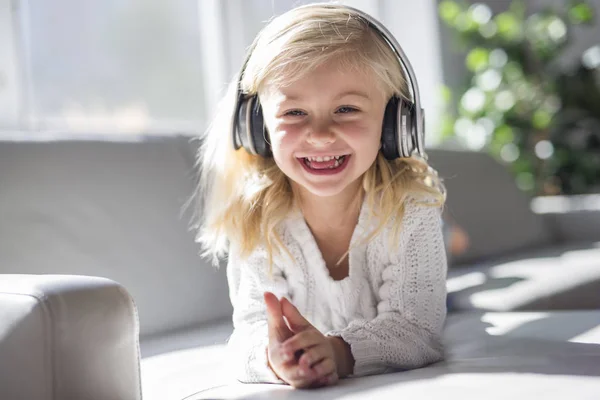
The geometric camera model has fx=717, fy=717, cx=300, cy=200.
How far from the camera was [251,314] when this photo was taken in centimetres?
125

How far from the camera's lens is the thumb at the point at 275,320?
1019mm

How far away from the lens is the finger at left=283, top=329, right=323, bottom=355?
991 millimetres

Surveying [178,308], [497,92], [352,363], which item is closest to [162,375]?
[352,363]

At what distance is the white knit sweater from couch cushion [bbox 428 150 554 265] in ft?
4.21

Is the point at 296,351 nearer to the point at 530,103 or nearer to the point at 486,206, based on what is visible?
the point at 486,206

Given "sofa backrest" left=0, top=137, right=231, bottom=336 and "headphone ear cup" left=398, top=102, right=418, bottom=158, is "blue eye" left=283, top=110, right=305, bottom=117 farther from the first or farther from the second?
"sofa backrest" left=0, top=137, right=231, bottom=336

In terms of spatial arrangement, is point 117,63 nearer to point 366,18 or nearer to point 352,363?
point 366,18

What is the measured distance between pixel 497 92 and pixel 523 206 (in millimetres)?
1299

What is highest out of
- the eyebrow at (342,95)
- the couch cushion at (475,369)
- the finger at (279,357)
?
the eyebrow at (342,95)

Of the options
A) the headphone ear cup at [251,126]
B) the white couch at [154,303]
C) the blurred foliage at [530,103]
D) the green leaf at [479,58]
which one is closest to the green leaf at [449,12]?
the blurred foliage at [530,103]

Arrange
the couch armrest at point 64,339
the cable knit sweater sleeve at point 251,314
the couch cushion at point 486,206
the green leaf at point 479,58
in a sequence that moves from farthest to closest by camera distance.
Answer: the green leaf at point 479,58
the couch cushion at point 486,206
the cable knit sweater sleeve at point 251,314
the couch armrest at point 64,339

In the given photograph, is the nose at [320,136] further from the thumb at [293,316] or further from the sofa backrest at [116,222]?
the sofa backrest at [116,222]

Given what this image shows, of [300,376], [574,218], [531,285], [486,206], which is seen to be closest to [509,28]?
[574,218]

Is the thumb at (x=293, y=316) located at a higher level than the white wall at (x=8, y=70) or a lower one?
lower
